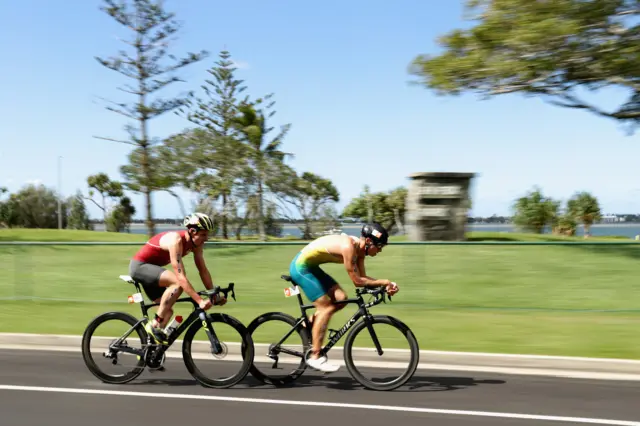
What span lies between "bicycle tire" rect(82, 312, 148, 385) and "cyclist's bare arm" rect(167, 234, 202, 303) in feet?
2.41

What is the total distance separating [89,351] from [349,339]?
2730 mm

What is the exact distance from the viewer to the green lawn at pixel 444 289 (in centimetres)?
1071

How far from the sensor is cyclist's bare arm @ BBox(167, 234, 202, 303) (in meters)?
7.26

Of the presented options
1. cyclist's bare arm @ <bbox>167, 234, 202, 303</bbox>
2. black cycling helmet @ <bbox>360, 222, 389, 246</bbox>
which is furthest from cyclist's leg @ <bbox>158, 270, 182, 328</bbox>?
black cycling helmet @ <bbox>360, 222, 389, 246</bbox>

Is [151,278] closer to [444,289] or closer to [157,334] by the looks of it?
[157,334]

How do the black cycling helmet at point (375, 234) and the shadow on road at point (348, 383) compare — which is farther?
A: the shadow on road at point (348, 383)

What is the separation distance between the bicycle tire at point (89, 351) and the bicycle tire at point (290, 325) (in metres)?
1.13

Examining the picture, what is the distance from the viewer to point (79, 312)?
1300 centimetres

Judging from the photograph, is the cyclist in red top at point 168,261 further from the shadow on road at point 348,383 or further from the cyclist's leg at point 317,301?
the cyclist's leg at point 317,301

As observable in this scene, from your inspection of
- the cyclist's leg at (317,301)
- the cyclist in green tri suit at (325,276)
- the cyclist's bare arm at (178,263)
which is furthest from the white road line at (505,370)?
the cyclist's bare arm at (178,263)

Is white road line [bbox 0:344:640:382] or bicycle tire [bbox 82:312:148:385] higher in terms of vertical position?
bicycle tire [bbox 82:312:148:385]

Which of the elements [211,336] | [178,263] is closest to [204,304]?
[211,336]

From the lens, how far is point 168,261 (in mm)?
7711

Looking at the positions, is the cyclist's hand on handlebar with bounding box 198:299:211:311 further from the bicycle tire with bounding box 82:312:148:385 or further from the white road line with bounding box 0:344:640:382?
the bicycle tire with bounding box 82:312:148:385
